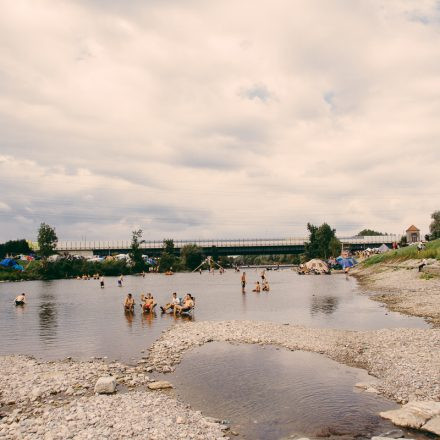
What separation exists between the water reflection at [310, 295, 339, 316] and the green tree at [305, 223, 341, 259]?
134226 millimetres

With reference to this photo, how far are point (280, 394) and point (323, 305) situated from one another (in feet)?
112

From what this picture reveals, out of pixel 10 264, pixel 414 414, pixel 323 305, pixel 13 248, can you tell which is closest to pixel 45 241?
pixel 10 264

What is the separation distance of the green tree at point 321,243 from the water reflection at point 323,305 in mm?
134226

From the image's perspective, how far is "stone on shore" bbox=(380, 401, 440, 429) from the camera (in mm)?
15844

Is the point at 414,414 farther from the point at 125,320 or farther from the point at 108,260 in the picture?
the point at 108,260

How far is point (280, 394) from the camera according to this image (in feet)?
65.2

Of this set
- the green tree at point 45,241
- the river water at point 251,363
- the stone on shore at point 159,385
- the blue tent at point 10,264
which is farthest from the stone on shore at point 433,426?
the green tree at point 45,241

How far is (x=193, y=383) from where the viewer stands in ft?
71.7

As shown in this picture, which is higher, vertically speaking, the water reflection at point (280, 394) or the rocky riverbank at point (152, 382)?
the rocky riverbank at point (152, 382)

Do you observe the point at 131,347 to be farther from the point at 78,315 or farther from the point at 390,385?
the point at 78,315

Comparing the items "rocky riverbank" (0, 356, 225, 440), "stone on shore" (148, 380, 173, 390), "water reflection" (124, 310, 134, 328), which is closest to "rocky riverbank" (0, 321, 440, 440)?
"rocky riverbank" (0, 356, 225, 440)

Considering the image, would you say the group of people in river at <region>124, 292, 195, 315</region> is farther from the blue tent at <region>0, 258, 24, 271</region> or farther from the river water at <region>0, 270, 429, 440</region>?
the blue tent at <region>0, 258, 24, 271</region>

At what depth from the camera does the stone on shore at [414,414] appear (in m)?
15.8

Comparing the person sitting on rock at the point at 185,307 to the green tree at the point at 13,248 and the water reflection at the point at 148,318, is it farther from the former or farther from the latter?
the green tree at the point at 13,248
